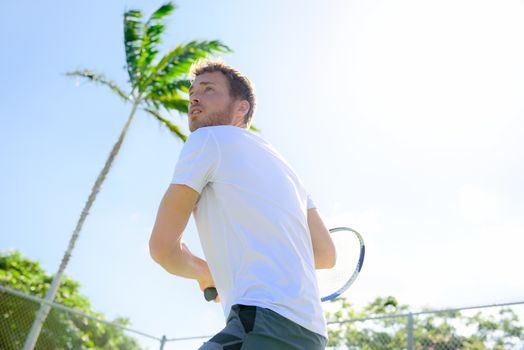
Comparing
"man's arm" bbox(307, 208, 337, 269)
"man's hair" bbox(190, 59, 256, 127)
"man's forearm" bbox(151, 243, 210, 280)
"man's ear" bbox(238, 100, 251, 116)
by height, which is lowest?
"man's forearm" bbox(151, 243, 210, 280)

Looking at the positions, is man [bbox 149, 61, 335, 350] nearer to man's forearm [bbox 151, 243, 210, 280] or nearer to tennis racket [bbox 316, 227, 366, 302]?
man's forearm [bbox 151, 243, 210, 280]

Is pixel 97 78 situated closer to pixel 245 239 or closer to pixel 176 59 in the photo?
pixel 176 59

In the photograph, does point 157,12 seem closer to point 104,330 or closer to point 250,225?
point 104,330

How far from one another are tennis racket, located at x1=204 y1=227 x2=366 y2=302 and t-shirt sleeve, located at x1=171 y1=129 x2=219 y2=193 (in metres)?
0.91

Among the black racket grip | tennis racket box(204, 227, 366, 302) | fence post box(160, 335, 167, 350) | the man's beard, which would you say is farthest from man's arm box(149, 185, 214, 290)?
fence post box(160, 335, 167, 350)

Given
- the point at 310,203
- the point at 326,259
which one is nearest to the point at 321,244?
the point at 326,259

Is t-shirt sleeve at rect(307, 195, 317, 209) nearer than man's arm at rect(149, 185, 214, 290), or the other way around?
man's arm at rect(149, 185, 214, 290)

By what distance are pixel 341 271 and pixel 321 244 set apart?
0.55m

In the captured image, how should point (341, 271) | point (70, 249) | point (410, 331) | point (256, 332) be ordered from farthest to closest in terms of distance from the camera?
1. point (70, 249)
2. point (410, 331)
3. point (341, 271)
4. point (256, 332)

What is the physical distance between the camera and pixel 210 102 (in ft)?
6.07

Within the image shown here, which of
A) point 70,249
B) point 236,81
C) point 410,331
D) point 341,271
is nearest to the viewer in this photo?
point 236,81

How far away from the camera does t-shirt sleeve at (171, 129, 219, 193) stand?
1.50 metres

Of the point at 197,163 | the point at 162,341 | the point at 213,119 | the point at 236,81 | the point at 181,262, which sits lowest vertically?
the point at 162,341

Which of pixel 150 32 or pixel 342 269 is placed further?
pixel 150 32
